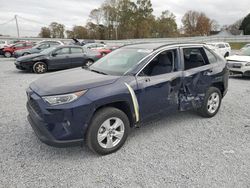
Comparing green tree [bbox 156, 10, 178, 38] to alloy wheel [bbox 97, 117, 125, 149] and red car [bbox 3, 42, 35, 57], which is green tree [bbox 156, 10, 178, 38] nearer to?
red car [bbox 3, 42, 35, 57]

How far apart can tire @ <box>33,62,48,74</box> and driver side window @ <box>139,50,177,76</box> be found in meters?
7.98

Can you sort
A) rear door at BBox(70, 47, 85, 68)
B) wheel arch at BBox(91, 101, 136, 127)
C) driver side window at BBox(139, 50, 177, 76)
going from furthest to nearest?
1. rear door at BBox(70, 47, 85, 68)
2. driver side window at BBox(139, 50, 177, 76)
3. wheel arch at BBox(91, 101, 136, 127)

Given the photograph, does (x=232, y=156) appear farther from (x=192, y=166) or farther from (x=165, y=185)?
(x=165, y=185)

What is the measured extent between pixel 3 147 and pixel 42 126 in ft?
3.40

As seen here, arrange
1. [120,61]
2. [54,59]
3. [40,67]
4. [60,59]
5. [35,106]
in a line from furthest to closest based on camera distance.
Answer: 1. [60,59]
2. [54,59]
3. [40,67]
4. [120,61]
5. [35,106]

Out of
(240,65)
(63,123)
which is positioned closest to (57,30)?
(240,65)

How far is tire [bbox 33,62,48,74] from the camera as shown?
10.1 m

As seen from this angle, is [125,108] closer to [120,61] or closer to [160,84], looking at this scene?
[160,84]

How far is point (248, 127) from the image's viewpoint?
13.4 feet

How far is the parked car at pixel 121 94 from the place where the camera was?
9.23 feet

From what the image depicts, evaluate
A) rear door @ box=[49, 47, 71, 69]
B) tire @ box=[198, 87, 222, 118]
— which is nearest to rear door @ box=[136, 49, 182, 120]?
tire @ box=[198, 87, 222, 118]

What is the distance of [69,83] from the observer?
3.06 meters

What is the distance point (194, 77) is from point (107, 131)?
2.04 metres

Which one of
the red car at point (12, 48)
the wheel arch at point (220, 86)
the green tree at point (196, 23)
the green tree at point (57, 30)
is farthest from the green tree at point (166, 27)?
the wheel arch at point (220, 86)
